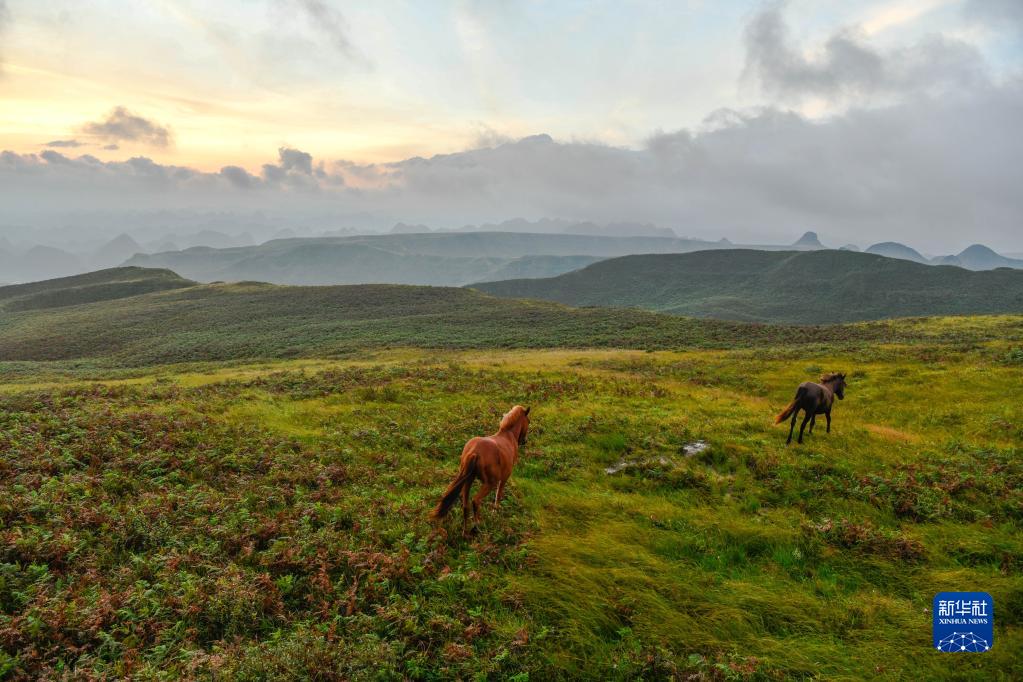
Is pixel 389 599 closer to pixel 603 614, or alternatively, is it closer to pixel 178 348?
pixel 603 614

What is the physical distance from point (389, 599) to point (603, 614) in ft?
10.5

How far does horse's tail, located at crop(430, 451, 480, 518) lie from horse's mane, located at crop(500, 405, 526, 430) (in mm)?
1579

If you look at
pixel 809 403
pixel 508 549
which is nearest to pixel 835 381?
pixel 809 403

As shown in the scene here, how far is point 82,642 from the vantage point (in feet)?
20.0

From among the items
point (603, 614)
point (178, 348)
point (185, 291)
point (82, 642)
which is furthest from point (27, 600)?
point (185, 291)

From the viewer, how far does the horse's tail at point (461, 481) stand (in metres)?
8.34

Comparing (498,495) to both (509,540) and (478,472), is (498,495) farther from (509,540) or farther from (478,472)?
(478,472)

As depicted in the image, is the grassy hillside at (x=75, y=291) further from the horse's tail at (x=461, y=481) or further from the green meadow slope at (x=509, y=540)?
the horse's tail at (x=461, y=481)

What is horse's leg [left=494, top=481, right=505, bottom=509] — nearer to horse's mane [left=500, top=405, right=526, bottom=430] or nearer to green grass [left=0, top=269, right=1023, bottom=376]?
horse's mane [left=500, top=405, right=526, bottom=430]

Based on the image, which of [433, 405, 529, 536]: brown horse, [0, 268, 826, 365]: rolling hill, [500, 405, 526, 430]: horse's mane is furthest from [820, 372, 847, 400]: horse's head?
[0, 268, 826, 365]: rolling hill

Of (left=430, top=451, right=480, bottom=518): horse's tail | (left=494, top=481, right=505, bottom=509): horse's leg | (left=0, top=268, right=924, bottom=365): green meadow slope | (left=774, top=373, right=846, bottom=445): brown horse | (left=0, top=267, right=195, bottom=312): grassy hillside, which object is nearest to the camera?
(left=430, top=451, right=480, bottom=518): horse's tail

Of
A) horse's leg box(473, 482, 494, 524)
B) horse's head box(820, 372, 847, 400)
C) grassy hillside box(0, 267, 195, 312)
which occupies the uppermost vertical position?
grassy hillside box(0, 267, 195, 312)

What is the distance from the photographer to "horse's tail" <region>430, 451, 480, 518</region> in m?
8.34
